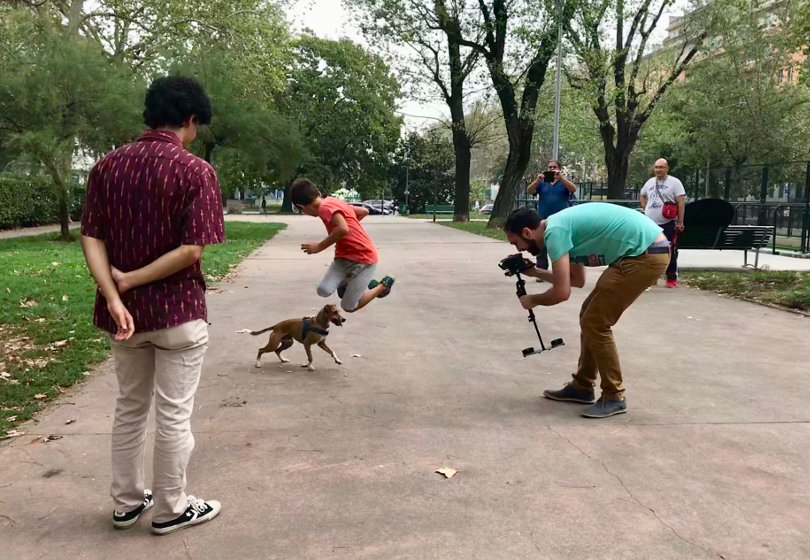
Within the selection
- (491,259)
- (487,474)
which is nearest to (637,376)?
(487,474)

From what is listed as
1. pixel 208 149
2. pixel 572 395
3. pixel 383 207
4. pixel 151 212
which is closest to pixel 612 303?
pixel 572 395

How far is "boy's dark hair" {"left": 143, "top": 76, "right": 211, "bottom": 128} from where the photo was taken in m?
2.80

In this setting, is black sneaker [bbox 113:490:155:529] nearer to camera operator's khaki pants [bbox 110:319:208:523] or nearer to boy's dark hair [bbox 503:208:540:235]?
camera operator's khaki pants [bbox 110:319:208:523]

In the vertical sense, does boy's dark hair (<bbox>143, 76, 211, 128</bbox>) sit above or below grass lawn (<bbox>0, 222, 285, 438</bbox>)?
above

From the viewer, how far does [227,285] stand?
1068cm

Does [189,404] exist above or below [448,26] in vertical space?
below

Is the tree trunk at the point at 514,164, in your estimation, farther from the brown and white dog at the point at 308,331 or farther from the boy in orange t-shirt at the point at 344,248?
the brown and white dog at the point at 308,331

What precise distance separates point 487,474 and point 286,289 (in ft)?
23.4

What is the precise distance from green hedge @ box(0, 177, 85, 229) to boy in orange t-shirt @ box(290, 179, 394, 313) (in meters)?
19.5

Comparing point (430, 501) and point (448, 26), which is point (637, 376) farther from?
point (448, 26)

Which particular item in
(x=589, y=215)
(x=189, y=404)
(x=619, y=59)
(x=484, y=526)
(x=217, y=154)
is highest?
(x=619, y=59)

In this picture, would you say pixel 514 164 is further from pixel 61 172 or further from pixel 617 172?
pixel 61 172

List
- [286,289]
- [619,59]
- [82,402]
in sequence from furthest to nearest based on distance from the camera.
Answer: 1. [619,59]
2. [286,289]
3. [82,402]

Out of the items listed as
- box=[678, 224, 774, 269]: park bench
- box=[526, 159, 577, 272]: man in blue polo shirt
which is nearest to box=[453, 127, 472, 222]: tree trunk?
box=[678, 224, 774, 269]: park bench
